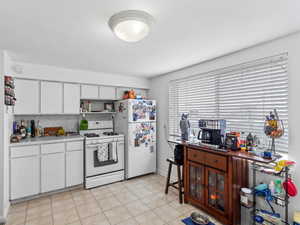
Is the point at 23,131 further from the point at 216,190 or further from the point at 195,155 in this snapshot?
the point at 216,190

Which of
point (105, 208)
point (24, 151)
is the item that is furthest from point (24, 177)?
point (105, 208)

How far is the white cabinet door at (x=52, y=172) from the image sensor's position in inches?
112

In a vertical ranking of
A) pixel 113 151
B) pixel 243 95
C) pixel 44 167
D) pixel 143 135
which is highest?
pixel 243 95

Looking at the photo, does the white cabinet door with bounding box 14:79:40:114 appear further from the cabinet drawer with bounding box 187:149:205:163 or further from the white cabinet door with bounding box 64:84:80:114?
the cabinet drawer with bounding box 187:149:205:163

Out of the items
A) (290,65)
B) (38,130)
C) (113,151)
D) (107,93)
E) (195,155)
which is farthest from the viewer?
(107,93)

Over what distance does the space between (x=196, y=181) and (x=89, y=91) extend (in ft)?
9.06

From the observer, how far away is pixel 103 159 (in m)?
3.31

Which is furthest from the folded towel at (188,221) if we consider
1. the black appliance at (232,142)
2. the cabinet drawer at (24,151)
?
the cabinet drawer at (24,151)

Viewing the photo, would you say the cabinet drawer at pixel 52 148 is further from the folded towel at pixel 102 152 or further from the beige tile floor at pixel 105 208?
the beige tile floor at pixel 105 208

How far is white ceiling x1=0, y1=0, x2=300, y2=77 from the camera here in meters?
1.38

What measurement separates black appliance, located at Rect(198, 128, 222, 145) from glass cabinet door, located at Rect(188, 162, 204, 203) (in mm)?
390

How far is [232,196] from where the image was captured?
2023 millimetres

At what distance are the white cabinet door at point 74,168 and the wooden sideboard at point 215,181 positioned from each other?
2.00m

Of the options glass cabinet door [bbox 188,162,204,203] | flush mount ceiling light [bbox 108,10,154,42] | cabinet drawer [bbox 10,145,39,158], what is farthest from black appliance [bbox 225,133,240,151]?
cabinet drawer [bbox 10,145,39,158]
